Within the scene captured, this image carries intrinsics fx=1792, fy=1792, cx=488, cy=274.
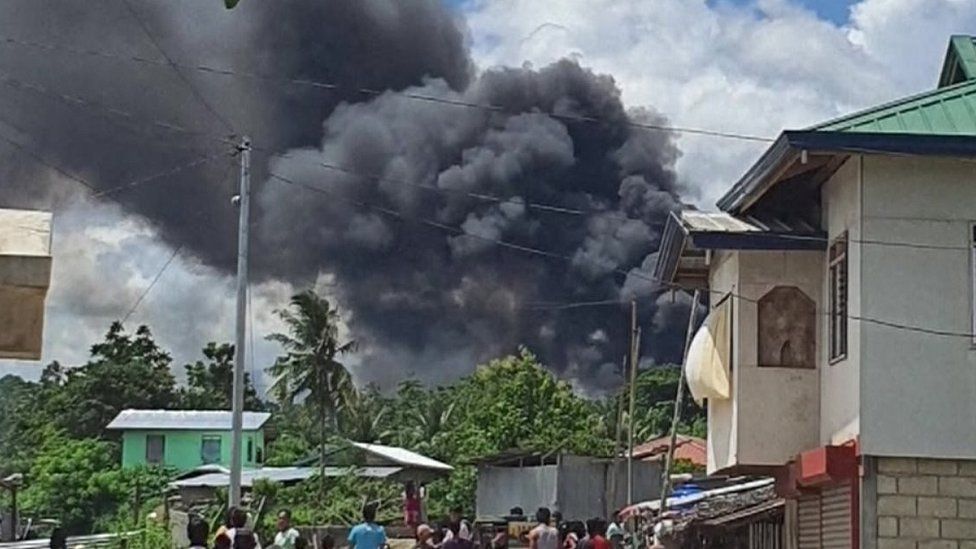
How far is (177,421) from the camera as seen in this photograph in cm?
7056

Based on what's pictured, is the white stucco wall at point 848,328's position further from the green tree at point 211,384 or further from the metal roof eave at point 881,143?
the green tree at point 211,384

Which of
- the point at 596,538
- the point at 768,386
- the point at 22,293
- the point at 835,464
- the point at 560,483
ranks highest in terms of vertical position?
the point at 768,386

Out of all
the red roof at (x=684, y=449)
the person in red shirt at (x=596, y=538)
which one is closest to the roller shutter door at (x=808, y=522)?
the person in red shirt at (x=596, y=538)

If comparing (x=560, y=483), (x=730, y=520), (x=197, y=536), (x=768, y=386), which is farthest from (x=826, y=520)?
(x=560, y=483)

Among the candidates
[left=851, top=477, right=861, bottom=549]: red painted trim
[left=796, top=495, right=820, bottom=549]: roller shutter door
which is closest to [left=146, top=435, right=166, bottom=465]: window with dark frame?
[left=796, top=495, right=820, bottom=549]: roller shutter door

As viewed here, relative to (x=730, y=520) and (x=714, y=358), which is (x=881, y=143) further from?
(x=730, y=520)

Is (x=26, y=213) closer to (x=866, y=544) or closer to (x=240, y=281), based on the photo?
(x=866, y=544)

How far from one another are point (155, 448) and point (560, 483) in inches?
1154

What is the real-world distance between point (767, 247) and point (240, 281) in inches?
530

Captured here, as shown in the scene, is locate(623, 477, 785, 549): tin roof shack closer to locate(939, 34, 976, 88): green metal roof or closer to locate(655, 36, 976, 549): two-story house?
locate(655, 36, 976, 549): two-story house

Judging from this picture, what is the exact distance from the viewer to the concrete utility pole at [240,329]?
30031 mm

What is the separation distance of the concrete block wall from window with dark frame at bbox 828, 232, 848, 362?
1462mm

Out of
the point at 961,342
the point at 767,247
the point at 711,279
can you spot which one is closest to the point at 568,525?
the point at 711,279

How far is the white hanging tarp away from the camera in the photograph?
20.5 meters
